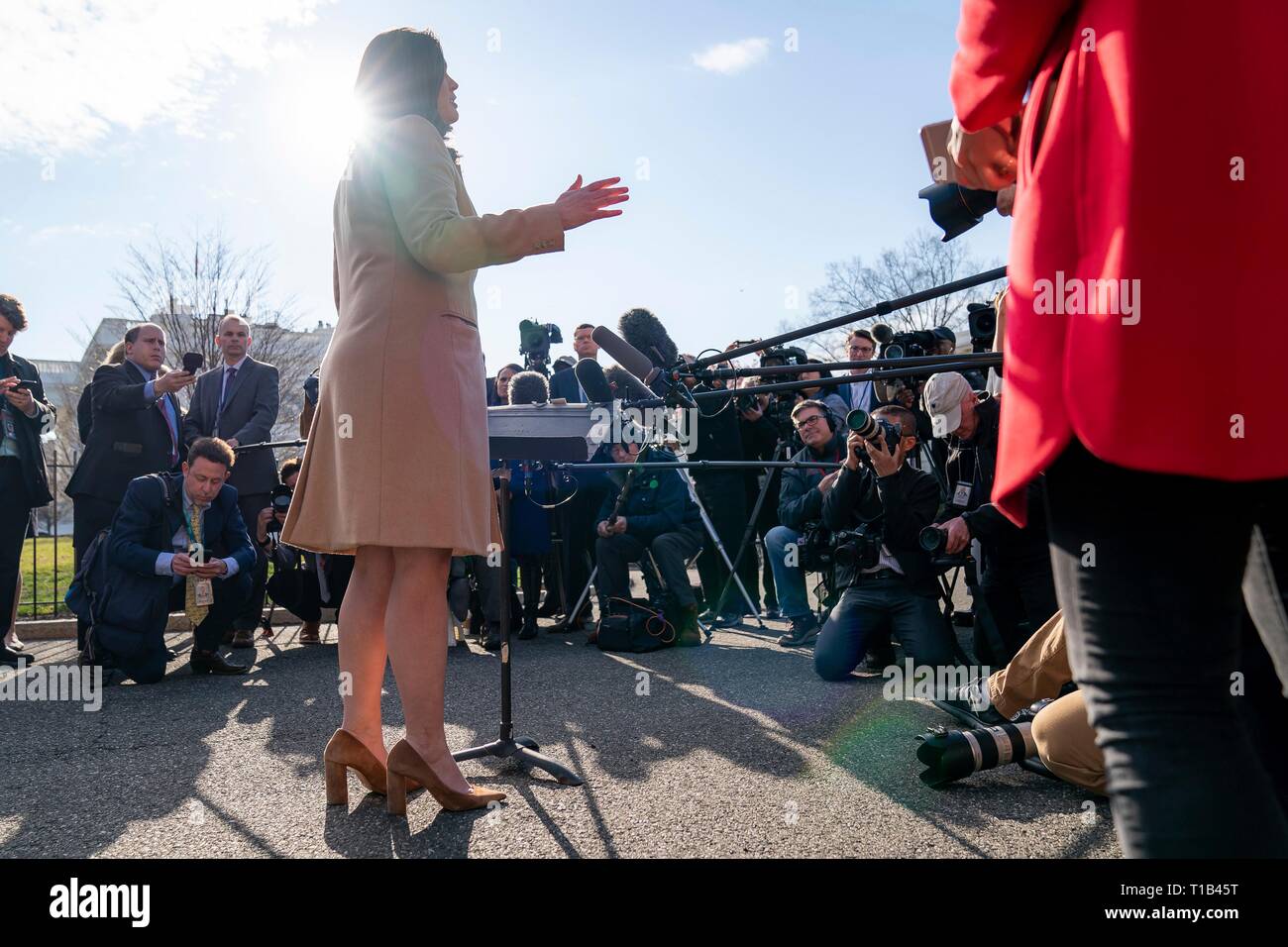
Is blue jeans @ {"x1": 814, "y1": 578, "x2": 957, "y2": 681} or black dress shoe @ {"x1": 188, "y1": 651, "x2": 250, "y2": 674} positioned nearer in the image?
blue jeans @ {"x1": 814, "y1": 578, "x2": 957, "y2": 681}

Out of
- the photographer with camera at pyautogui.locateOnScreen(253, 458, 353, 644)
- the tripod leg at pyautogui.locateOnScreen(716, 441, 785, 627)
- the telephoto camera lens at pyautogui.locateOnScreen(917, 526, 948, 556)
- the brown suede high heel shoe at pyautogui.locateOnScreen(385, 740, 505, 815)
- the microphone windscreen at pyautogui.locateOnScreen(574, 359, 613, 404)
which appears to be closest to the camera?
the brown suede high heel shoe at pyautogui.locateOnScreen(385, 740, 505, 815)

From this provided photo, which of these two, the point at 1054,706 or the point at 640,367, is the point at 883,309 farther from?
the point at 1054,706

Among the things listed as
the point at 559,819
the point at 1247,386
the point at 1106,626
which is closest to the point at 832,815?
the point at 559,819

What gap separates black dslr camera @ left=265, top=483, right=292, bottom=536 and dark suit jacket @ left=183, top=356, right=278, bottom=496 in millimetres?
79

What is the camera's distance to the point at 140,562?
5004 mm

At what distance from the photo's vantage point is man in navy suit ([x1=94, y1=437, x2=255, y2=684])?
495cm

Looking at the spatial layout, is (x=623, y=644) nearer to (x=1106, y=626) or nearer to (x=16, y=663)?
(x=16, y=663)

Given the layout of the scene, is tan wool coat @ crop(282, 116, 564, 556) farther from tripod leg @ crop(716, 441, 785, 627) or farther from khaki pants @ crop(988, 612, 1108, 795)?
tripod leg @ crop(716, 441, 785, 627)

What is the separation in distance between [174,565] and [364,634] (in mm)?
2980

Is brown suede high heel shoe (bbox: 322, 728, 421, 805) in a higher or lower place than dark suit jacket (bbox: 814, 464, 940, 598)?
lower

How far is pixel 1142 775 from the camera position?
1037 mm

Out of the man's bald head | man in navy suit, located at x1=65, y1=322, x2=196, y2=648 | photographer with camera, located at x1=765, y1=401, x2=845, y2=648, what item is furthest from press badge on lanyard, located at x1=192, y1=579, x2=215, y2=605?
photographer with camera, located at x1=765, y1=401, x2=845, y2=648
